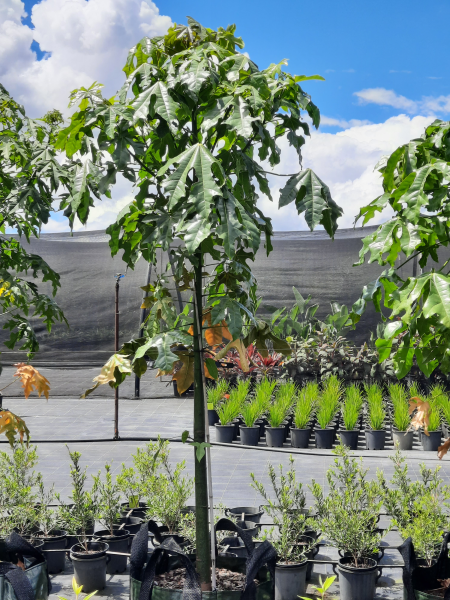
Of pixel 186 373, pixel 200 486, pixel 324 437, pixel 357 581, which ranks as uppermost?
pixel 186 373

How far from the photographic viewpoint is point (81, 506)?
3.20 metres

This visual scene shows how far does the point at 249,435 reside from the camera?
6.59 m

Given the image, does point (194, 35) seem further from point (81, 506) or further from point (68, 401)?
point (68, 401)

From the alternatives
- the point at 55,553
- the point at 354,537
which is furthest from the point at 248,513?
the point at 55,553

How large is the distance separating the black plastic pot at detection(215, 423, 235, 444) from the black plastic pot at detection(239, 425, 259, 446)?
13 centimetres

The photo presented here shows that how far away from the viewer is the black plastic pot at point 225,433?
669 centimetres

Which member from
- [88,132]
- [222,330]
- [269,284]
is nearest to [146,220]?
[88,132]

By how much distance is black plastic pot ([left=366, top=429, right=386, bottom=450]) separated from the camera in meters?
6.38

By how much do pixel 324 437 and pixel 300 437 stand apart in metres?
0.25

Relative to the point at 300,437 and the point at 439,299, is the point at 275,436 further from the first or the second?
the point at 439,299

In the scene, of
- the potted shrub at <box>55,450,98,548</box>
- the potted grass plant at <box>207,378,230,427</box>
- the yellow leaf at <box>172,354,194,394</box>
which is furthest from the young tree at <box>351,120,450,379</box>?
the potted grass plant at <box>207,378,230,427</box>

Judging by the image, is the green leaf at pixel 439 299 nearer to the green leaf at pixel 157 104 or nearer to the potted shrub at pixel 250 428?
the green leaf at pixel 157 104

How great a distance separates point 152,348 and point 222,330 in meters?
0.66

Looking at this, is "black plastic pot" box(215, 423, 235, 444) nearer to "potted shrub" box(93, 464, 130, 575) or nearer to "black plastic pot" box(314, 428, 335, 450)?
"black plastic pot" box(314, 428, 335, 450)
